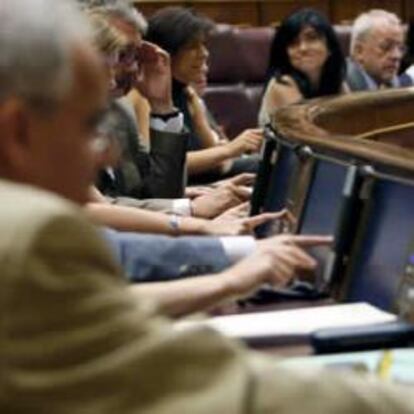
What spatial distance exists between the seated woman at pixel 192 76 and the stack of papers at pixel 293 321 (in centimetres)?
212

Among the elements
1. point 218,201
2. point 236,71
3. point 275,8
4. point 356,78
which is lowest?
point 236,71

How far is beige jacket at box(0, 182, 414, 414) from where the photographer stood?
0.85m

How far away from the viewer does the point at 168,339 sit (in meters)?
0.90

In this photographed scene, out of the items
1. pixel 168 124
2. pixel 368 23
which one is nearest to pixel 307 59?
pixel 368 23

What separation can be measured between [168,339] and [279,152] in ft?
5.75

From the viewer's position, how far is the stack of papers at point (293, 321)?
67.6 inches

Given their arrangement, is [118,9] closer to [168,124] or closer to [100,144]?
[168,124]

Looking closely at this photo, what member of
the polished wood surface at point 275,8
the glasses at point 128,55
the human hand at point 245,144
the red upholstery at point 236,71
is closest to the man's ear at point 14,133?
the glasses at point 128,55

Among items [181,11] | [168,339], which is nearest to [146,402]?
[168,339]

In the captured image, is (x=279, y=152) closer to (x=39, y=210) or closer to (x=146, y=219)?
(x=146, y=219)

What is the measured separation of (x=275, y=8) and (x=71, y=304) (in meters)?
6.82

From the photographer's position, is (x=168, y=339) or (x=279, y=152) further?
(x=279, y=152)

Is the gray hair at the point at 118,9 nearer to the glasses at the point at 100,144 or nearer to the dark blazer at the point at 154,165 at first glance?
the dark blazer at the point at 154,165

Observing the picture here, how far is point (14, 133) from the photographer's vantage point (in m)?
0.93
